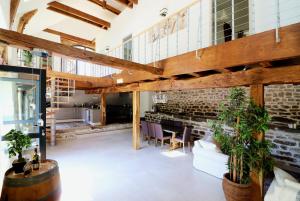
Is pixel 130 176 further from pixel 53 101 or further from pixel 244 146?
pixel 53 101

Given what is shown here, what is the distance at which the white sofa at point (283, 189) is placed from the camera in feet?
7.22

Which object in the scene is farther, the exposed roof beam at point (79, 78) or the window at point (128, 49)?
the window at point (128, 49)

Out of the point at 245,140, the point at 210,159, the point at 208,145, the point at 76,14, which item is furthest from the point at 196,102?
the point at 76,14

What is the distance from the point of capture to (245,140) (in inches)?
99.3

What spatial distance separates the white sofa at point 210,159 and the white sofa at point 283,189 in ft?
3.18

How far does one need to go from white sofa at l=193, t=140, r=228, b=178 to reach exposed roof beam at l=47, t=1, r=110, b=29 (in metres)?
7.15

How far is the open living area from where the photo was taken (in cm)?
224

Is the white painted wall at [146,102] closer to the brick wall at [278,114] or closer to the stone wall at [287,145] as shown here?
the brick wall at [278,114]

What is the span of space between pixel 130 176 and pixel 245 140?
2377 millimetres

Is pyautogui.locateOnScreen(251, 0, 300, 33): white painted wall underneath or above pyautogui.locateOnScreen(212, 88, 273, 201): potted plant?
above

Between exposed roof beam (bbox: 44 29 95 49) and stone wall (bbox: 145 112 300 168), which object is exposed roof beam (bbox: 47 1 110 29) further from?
stone wall (bbox: 145 112 300 168)

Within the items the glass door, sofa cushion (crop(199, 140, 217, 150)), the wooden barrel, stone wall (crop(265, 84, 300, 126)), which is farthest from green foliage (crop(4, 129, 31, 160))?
stone wall (crop(265, 84, 300, 126))

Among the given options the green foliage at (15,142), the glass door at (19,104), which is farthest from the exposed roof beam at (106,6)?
the green foliage at (15,142)

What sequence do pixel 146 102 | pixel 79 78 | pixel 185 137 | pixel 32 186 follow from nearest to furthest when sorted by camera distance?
1. pixel 32 186
2. pixel 185 137
3. pixel 79 78
4. pixel 146 102
